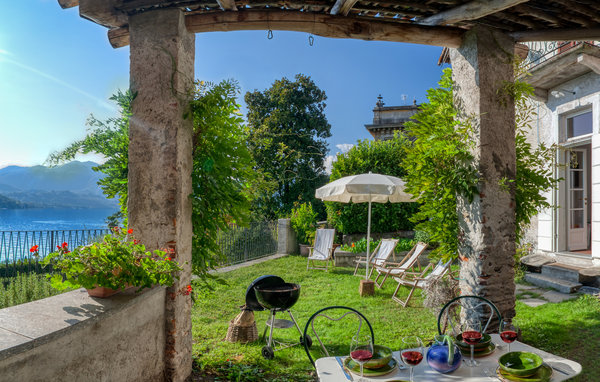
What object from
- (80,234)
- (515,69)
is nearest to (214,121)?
(515,69)

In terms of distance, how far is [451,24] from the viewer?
3.67 metres

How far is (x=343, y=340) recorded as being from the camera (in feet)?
14.4

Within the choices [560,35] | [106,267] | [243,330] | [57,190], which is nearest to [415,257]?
[243,330]

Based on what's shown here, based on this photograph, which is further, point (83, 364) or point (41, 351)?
point (83, 364)

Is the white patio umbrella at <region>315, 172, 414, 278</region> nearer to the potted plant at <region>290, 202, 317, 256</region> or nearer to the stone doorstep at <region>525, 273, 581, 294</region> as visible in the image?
the stone doorstep at <region>525, 273, 581, 294</region>

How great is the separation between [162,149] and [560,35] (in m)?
4.23

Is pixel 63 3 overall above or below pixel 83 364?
above

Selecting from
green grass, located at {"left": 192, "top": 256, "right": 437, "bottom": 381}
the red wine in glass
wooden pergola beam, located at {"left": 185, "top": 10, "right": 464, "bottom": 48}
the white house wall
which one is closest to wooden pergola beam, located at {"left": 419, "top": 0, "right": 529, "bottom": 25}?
wooden pergola beam, located at {"left": 185, "top": 10, "right": 464, "bottom": 48}

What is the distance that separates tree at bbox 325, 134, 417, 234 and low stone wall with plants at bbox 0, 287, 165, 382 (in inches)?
→ 315

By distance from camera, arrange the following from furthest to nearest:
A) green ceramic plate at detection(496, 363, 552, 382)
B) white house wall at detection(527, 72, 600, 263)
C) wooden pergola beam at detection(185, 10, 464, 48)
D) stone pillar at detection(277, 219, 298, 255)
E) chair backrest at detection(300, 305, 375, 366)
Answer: stone pillar at detection(277, 219, 298, 255) → white house wall at detection(527, 72, 600, 263) → chair backrest at detection(300, 305, 375, 366) → wooden pergola beam at detection(185, 10, 464, 48) → green ceramic plate at detection(496, 363, 552, 382)

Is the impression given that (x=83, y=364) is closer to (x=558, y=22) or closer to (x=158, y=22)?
(x=158, y=22)

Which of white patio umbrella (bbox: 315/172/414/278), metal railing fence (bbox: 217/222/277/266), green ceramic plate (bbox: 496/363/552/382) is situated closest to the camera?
green ceramic plate (bbox: 496/363/552/382)

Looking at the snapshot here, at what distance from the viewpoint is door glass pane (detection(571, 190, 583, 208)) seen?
727cm

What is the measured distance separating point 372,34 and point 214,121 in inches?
71.0
